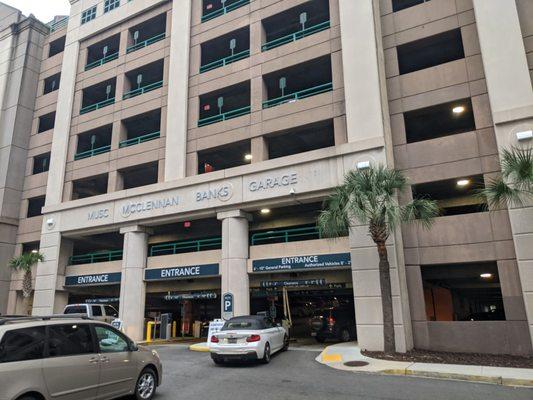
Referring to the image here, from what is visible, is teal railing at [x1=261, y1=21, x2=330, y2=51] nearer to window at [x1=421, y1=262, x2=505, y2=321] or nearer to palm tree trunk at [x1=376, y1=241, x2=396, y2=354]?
palm tree trunk at [x1=376, y1=241, x2=396, y2=354]

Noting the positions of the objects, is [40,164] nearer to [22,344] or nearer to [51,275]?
[51,275]

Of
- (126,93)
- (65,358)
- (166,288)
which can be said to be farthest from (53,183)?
(65,358)

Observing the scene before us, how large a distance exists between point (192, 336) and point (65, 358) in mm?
19098

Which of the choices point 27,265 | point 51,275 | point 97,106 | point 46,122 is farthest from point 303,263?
point 46,122

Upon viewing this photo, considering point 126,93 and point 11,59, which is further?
point 11,59

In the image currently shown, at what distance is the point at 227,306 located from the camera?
20.4 meters

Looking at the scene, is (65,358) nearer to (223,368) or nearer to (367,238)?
(223,368)

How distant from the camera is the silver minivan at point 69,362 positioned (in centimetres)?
673


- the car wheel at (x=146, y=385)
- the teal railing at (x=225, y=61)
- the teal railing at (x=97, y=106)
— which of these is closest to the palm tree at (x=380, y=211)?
the car wheel at (x=146, y=385)

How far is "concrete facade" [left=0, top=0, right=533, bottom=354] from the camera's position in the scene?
16.9 meters

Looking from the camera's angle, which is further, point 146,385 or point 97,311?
point 97,311

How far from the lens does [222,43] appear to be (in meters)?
26.8

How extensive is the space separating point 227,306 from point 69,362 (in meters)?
13.1

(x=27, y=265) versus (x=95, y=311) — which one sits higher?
(x=27, y=265)
